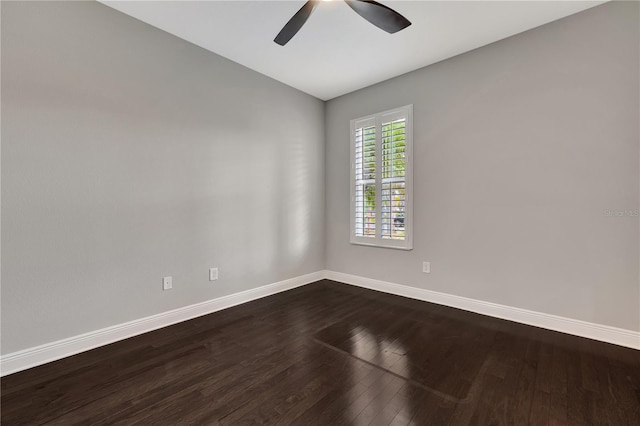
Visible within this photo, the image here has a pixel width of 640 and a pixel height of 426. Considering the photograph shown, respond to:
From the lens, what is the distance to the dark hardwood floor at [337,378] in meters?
1.52

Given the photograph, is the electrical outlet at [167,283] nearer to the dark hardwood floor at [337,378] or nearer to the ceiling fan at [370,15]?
the dark hardwood floor at [337,378]

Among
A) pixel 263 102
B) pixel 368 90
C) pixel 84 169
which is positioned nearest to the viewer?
pixel 84 169

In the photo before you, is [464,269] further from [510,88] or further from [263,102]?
[263,102]

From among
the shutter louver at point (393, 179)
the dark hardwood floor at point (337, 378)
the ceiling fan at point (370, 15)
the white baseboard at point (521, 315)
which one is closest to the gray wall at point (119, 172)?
the dark hardwood floor at point (337, 378)

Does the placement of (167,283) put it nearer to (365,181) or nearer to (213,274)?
(213,274)

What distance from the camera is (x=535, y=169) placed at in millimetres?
2615

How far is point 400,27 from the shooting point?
6.76 feet

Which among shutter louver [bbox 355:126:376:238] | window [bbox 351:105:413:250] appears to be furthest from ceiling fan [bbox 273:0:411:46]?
shutter louver [bbox 355:126:376:238]

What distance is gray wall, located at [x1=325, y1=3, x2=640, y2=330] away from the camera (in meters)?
2.26

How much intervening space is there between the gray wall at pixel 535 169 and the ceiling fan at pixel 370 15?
1.38 meters

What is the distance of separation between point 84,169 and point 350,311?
8.93ft

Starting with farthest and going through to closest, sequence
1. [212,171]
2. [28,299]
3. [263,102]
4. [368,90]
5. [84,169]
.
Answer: [368,90]
[263,102]
[212,171]
[84,169]
[28,299]

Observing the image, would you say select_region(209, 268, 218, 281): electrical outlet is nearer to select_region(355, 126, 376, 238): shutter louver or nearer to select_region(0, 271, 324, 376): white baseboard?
select_region(0, 271, 324, 376): white baseboard

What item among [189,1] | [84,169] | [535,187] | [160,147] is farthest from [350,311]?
[189,1]
